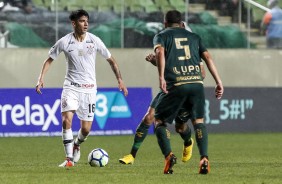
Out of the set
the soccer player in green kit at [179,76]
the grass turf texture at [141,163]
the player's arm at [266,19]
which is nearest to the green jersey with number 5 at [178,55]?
the soccer player in green kit at [179,76]

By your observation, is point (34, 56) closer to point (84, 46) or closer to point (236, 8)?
point (236, 8)

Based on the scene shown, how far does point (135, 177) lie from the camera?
1148 centimetres

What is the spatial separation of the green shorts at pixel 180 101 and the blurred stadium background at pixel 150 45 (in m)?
12.0

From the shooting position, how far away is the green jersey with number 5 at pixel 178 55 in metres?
11.7

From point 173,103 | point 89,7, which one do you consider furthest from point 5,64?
point 173,103

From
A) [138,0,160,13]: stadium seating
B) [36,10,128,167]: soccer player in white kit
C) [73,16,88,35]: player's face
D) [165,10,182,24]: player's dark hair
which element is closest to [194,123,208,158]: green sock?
[165,10,182,24]: player's dark hair

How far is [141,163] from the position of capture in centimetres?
1445

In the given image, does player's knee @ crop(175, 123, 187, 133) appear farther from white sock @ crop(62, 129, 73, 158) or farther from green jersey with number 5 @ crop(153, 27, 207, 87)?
green jersey with number 5 @ crop(153, 27, 207, 87)

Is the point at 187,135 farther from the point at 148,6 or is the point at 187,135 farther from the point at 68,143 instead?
the point at 148,6

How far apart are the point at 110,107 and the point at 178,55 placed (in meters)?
11.9

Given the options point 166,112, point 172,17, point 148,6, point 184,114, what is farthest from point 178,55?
point 148,6

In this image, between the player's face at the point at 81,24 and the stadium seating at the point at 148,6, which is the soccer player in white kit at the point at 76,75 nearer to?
the player's face at the point at 81,24

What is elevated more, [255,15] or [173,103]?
[173,103]

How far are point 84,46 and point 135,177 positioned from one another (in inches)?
114
